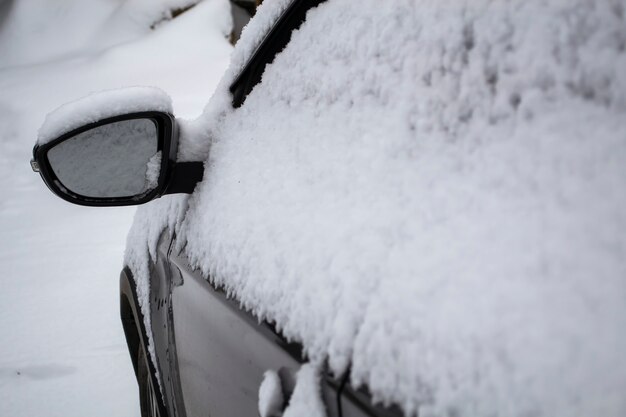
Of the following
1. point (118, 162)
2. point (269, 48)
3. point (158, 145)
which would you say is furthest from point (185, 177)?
point (269, 48)

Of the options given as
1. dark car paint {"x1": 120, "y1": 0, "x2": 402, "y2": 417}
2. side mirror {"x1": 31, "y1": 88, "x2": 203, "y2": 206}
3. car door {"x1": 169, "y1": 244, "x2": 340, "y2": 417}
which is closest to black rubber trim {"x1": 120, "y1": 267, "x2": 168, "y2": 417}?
dark car paint {"x1": 120, "y1": 0, "x2": 402, "y2": 417}

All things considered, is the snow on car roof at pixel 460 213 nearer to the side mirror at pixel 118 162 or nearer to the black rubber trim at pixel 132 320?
the side mirror at pixel 118 162

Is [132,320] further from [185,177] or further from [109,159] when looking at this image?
[185,177]

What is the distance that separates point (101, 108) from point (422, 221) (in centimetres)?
96

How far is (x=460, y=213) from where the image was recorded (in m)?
0.56

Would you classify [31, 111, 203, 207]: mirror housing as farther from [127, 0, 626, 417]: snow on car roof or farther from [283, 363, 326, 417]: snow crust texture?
[283, 363, 326, 417]: snow crust texture

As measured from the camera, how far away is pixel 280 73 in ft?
3.48

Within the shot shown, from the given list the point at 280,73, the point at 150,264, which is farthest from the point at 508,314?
the point at 150,264

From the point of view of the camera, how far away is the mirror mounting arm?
1.19 metres

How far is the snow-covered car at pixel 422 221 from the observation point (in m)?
0.45

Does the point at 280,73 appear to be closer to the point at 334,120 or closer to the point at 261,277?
the point at 334,120

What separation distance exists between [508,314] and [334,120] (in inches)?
18.5

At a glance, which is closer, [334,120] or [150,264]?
[334,120]

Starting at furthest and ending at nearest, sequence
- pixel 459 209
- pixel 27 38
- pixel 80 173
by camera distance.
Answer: pixel 27 38, pixel 80 173, pixel 459 209
